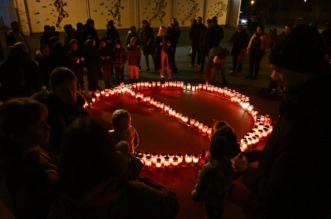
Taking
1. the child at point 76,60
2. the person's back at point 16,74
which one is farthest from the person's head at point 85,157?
the child at point 76,60

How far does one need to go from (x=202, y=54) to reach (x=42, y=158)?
9301 millimetres

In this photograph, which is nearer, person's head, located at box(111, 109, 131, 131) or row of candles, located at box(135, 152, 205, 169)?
person's head, located at box(111, 109, 131, 131)

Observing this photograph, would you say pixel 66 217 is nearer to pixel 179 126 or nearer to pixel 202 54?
pixel 179 126

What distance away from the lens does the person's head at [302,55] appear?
157 cm

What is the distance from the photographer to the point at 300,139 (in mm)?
1391

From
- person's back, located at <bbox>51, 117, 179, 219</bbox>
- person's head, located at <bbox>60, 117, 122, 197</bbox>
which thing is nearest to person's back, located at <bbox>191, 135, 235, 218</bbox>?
person's back, located at <bbox>51, 117, 179, 219</bbox>

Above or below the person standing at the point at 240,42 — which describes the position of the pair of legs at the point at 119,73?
below

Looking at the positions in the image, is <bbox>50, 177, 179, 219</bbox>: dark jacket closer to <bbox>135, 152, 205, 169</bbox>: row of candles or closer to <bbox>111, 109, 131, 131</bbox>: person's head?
<bbox>111, 109, 131, 131</bbox>: person's head

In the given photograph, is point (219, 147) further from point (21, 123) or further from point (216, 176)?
point (21, 123)

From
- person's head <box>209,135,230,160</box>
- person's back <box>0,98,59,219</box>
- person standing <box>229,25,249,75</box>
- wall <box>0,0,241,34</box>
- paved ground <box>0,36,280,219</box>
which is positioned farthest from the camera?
wall <box>0,0,241,34</box>

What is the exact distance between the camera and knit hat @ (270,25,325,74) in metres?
1.57

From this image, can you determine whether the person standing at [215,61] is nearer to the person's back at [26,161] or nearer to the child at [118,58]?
the child at [118,58]

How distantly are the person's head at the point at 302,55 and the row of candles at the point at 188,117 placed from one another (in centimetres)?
330

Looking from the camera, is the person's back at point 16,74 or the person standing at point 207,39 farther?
the person standing at point 207,39
